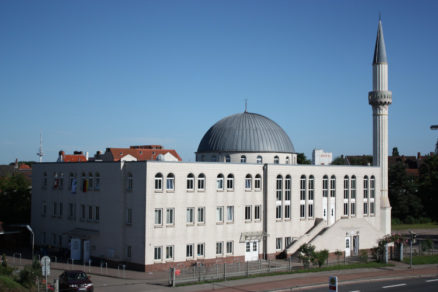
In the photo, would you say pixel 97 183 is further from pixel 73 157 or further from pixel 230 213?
pixel 73 157

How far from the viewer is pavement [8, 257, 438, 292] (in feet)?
115

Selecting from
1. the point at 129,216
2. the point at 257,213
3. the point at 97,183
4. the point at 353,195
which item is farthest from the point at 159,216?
the point at 353,195

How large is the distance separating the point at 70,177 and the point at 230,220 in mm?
16538

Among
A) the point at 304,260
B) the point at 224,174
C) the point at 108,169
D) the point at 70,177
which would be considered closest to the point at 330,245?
the point at 304,260

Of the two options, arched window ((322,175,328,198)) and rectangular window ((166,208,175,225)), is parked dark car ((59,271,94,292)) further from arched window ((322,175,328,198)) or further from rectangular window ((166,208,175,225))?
arched window ((322,175,328,198))

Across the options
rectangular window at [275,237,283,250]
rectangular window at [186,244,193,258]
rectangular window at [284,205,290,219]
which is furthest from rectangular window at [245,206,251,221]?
rectangular window at [186,244,193,258]

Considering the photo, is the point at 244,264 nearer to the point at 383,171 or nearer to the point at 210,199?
the point at 210,199

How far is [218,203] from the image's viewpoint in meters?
47.3

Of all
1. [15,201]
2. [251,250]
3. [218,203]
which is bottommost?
[251,250]

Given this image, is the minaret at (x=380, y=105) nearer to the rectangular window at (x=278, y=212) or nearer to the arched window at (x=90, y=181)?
the rectangular window at (x=278, y=212)

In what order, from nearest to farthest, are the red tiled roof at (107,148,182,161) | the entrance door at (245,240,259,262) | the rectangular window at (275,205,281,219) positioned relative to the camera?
the entrance door at (245,240,259,262) → the rectangular window at (275,205,281,219) → the red tiled roof at (107,148,182,161)

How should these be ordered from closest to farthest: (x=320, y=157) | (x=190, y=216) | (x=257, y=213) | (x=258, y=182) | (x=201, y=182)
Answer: (x=190, y=216) → (x=201, y=182) → (x=257, y=213) → (x=258, y=182) → (x=320, y=157)

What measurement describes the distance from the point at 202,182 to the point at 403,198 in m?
56.1

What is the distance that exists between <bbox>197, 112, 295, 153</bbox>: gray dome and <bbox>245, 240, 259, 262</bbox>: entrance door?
11.8m
